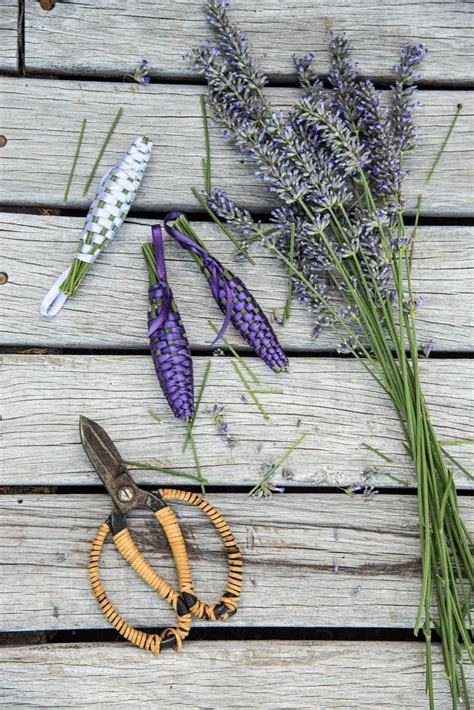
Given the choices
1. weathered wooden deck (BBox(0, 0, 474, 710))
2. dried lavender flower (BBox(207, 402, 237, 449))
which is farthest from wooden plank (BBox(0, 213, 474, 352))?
dried lavender flower (BBox(207, 402, 237, 449))

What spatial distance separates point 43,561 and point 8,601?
0.31 feet

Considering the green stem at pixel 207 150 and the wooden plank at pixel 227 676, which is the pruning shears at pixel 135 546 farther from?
the green stem at pixel 207 150

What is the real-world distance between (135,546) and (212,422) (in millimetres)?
262

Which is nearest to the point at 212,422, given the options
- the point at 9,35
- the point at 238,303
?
the point at 238,303

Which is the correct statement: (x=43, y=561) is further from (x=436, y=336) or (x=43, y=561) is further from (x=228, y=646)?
(x=436, y=336)

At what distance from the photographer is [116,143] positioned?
1.36 metres

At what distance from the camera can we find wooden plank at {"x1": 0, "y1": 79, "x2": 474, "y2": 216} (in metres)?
1.35

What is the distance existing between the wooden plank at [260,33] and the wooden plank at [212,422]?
57 cm

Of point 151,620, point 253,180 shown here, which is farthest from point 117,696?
point 253,180

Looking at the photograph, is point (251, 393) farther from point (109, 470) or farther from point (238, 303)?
point (109, 470)

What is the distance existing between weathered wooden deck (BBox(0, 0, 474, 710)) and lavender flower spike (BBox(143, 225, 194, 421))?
0.07m

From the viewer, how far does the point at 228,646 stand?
4.35 ft

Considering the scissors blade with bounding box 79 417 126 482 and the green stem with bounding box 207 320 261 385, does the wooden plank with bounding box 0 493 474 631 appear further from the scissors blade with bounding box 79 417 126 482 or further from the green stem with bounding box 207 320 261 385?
the green stem with bounding box 207 320 261 385

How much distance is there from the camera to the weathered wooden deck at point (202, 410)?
1312mm
